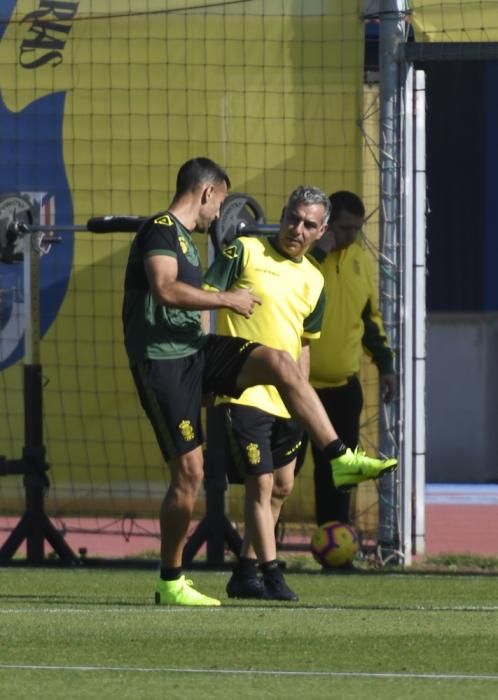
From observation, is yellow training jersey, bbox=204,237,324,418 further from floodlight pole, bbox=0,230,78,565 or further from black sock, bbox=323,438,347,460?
floodlight pole, bbox=0,230,78,565

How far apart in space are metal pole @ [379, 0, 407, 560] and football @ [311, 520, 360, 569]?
2.55 feet

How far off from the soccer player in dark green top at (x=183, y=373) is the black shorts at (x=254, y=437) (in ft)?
1.81

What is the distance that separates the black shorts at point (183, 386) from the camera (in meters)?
8.58

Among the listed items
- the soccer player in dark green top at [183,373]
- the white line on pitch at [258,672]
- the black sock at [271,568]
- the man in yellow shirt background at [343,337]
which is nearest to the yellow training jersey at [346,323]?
the man in yellow shirt background at [343,337]

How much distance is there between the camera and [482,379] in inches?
827

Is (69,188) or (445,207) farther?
(445,207)

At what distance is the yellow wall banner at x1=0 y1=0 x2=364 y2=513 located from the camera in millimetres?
13125

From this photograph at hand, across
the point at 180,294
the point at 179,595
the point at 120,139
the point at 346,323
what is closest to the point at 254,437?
the point at 179,595

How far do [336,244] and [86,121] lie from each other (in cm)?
286

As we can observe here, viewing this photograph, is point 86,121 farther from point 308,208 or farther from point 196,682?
point 196,682

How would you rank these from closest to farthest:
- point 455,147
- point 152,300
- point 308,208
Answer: point 152,300 → point 308,208 → point 455,147

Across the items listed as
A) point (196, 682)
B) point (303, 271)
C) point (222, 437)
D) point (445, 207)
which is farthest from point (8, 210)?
point (445, 207)

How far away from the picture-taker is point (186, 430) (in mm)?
8562

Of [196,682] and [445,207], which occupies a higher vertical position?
[445,207]
